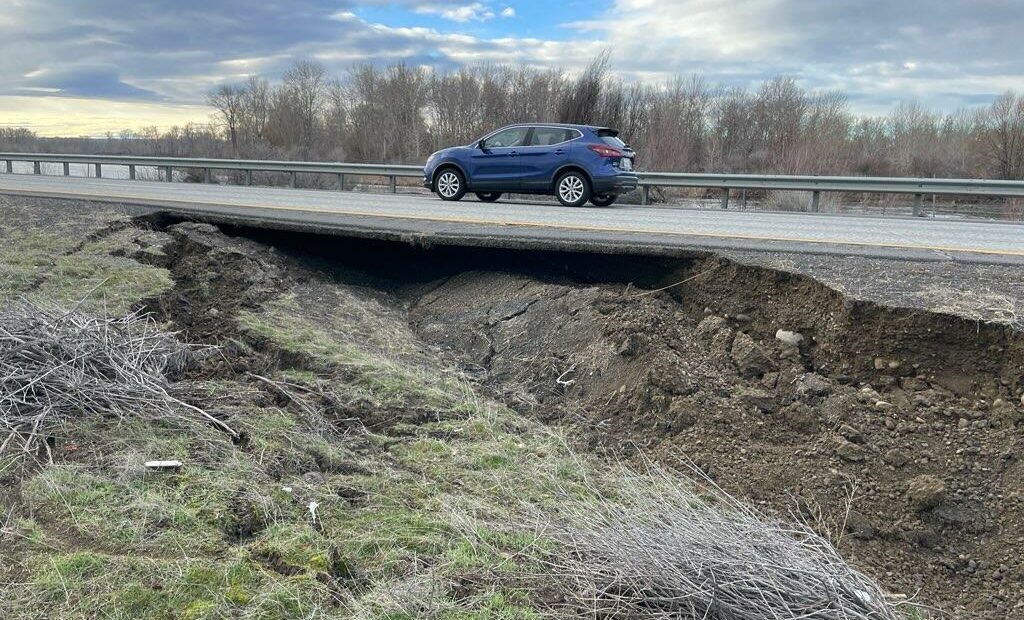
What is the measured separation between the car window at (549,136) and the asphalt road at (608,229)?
2.37 m

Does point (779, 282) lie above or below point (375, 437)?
above

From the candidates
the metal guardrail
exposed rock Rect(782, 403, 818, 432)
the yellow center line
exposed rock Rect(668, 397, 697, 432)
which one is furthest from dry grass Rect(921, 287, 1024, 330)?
the metal guardrail

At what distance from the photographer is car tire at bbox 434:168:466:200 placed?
49.2 ft

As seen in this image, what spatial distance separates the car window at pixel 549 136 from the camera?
14.3m

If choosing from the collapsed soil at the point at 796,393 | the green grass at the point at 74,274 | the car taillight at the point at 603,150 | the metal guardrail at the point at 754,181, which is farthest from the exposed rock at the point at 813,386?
the metal guardrail at the point at 754,181

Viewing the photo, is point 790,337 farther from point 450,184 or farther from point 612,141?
point 450,184

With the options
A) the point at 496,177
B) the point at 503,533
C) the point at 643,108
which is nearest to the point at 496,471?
the point at 503,533

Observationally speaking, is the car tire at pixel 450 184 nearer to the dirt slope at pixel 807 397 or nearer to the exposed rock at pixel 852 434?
the dirt slope at pixel 807 397

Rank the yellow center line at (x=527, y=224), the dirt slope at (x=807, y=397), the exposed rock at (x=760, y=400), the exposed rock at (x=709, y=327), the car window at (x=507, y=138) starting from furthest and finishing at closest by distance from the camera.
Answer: the car window at (x=507, y=138), the yellow center line at (x=527, y=224), the exposed rock at (x=709, y=327), the exposed rock at (x=760, y=400), the dirt slope at (x=807, y=397)

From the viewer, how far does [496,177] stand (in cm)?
1472

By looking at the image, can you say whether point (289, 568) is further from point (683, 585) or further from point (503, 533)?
point (683, 585)

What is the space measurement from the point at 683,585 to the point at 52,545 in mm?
2688

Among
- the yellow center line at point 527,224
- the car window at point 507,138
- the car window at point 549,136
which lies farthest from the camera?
the car window at point 507,138

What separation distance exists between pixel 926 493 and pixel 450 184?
1191 cm
